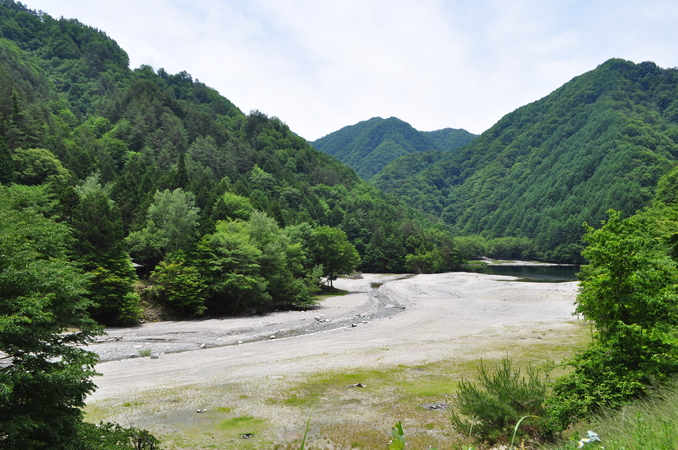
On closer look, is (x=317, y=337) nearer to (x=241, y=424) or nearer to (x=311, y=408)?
(x=241, y=424)

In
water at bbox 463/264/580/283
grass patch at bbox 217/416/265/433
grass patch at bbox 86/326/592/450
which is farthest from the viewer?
water at bbox 463/264/580/283

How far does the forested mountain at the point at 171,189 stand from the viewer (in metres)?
43.0

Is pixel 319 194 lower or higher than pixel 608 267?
higher

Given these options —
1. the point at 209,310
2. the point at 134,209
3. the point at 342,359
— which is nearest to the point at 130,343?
the point at 209,310

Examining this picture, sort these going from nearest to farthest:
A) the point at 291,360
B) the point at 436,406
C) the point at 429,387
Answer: the point at 436,406, the point at 429,387, the point at 291,360

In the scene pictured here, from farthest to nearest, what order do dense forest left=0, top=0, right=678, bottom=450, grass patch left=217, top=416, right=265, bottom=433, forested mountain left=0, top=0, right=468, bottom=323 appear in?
forested mountain left=0, top=0, right=468, bottom=323 < grass patch left=217, top=416, right=265, bottom=433 < dense forest left=0, top=0, right=678, bottom=450

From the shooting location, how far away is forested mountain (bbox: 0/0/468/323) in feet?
141

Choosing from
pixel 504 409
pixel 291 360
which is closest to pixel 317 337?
pixel 291 360

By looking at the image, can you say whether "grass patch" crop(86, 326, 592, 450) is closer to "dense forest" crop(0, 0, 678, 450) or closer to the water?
"dense forest" crop(0, 0, 678, 450)

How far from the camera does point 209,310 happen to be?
46.8m

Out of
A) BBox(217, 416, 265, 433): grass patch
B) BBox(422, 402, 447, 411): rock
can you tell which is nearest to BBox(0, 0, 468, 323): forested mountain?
BBox(217, 416, 265, 433): grass patch

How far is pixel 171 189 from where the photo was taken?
69.4 m

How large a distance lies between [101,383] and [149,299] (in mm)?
22209

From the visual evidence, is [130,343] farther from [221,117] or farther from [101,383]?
[221,117]
